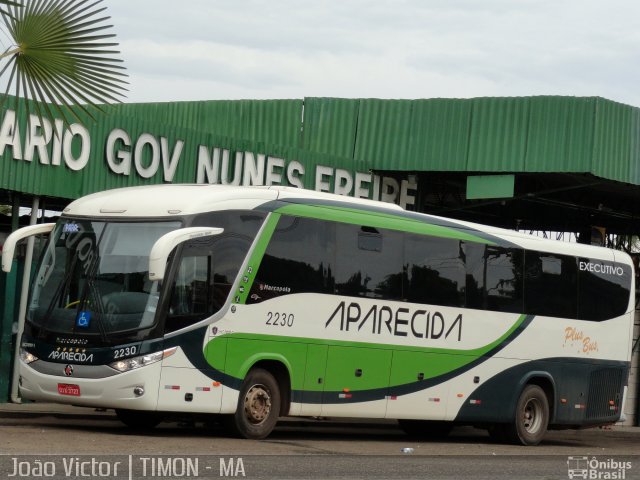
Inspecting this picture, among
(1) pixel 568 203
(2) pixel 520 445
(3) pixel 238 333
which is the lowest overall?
(2) pixel 520 445

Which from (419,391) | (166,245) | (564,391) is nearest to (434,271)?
(419,391)

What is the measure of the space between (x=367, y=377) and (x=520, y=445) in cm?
390

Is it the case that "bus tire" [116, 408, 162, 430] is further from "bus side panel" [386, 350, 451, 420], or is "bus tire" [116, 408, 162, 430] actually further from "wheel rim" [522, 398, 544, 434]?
"wheel rim" [522, 398, 544, 434]

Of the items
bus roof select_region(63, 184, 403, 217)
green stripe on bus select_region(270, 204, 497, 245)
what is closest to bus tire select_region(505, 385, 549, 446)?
green stripe on bus select_region(270, 204, 497, 245)

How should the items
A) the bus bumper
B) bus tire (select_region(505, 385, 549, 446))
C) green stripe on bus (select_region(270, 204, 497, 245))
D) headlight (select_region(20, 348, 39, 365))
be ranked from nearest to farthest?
the bus bumper, headlight (select_region(20, 348, 39, 365)), green stripe on bus (select_region(270, 204, 497, 245)), bus tire (select_region(505, 385, 549, 446))

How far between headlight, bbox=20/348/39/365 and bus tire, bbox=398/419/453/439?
24.1ft

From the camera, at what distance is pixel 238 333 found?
1714cm

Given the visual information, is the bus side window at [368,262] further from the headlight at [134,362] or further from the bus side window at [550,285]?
the headlight at [134,362]

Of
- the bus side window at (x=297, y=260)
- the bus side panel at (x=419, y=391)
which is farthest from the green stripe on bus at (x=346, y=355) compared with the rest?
the bus side window at (x=297, y=260)

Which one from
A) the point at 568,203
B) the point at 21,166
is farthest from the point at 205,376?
the point at 568,203

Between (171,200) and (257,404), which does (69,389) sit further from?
(171,200)

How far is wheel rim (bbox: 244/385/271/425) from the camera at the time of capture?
1736 centimetres

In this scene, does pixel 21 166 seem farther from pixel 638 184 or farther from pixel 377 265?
pixel 638 184

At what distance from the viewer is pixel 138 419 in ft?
60.1
